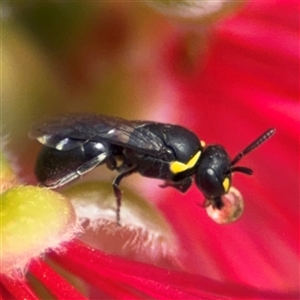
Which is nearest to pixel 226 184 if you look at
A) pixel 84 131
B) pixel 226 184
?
pixel 226 184

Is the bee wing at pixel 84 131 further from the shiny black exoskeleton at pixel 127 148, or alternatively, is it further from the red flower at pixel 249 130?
the red flower at pixel 249 130

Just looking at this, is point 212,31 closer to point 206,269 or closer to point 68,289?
point 206,269

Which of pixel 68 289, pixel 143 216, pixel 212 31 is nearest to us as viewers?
pixel 68 289

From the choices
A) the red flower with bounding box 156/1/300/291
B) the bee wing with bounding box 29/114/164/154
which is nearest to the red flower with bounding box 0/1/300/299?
the red flower with bounding box 156/1/300/291

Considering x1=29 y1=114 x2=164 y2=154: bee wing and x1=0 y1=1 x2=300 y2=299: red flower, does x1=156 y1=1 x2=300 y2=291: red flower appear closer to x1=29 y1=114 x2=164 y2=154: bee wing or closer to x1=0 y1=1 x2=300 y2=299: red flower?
x1=0 y1=1 x2=300 y2=299: red flower

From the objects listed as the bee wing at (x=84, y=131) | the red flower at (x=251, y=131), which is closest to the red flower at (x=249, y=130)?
the red flower at (x=251, y=131)

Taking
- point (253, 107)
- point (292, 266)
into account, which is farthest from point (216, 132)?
point (292, 266)

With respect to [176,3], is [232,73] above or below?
below
